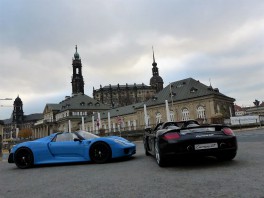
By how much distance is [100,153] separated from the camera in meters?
9.12

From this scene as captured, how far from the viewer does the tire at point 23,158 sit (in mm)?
9406

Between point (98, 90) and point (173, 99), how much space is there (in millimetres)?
78457

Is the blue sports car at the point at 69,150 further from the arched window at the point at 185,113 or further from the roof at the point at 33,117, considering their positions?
the roof at the point at 33,117

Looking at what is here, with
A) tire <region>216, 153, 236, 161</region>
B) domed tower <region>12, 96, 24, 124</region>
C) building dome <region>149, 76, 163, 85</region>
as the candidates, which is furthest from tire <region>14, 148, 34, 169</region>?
domed tower <region>12, 96, 24, 124</region>

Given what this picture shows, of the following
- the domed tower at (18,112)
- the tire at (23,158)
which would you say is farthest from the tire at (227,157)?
the domed tower at (18,112)

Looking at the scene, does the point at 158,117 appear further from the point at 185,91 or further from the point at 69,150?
the point at 69,150

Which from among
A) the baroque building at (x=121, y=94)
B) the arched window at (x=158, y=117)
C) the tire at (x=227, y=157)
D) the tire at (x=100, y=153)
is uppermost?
the baroque building at (x=121, y=94)

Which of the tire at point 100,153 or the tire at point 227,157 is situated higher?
the tire at point 100,153

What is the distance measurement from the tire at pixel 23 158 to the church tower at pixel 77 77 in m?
119

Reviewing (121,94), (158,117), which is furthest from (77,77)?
(158,117)

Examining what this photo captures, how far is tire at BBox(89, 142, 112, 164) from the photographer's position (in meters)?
9.06

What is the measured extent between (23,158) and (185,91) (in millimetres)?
59711

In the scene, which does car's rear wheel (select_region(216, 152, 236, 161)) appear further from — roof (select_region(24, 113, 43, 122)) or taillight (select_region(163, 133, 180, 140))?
roof (select_region(24, 113, 43, 122))

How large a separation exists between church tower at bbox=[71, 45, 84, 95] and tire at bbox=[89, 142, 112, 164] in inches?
4729
